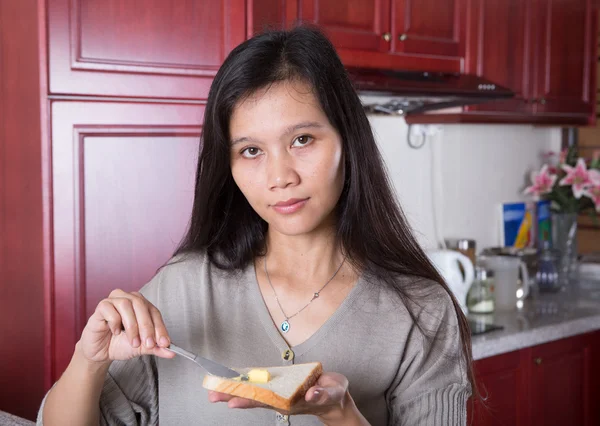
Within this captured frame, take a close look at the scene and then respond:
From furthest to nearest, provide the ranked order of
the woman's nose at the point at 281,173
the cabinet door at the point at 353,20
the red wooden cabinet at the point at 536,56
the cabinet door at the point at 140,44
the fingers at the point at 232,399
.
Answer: the red wooden cabinet at the point at 536,56 → the cabinet door at the point at 353,20 → the cabinet door at the point at 140,44 → the woman's nose at the point at 281,173 → the fingers at the point at 232,399

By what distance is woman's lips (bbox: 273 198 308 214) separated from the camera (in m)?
1.28

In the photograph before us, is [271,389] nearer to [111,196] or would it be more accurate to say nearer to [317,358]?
[317,358]

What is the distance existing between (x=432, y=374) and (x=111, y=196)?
3.01 feet

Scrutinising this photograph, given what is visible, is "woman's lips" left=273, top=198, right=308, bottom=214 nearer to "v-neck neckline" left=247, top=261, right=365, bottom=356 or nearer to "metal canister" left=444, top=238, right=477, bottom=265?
"v-neck neckline" left=247, top=261, right=365, bottom=356

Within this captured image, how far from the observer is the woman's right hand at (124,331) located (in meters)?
1.14

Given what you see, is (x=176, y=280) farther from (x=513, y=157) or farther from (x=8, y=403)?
(x=513, y=157)

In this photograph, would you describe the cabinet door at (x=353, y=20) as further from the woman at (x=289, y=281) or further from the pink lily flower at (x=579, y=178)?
the pink lily flower at (x=579, y=178)

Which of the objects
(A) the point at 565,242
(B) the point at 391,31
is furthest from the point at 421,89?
(A) the point at 565,242

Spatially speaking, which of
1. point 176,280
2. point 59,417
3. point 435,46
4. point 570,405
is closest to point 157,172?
point 176,280

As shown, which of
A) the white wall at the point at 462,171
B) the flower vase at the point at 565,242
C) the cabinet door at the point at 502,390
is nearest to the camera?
the cabinet door at the point at 502,390

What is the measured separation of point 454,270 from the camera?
2.72 metres

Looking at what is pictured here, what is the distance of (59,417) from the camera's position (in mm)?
1250

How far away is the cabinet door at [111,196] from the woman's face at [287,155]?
624mm

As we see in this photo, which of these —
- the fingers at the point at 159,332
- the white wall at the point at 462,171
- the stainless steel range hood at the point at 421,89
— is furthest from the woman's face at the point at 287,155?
the white wall at the point at 462,171
